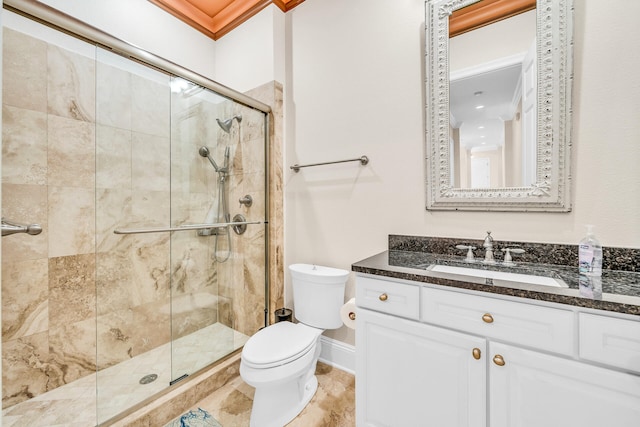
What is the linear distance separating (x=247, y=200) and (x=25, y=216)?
3.96 feet

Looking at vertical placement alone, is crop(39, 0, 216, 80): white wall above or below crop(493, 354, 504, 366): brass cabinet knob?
above

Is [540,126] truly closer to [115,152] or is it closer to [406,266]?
[406,266]

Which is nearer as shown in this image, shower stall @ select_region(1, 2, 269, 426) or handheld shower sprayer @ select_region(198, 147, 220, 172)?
shower stall @ select_region(1, 2, 269, 426)

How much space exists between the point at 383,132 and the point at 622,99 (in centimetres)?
102

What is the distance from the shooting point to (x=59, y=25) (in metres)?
1.18

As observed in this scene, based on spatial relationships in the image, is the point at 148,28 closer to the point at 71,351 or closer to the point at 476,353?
the point at 71,351

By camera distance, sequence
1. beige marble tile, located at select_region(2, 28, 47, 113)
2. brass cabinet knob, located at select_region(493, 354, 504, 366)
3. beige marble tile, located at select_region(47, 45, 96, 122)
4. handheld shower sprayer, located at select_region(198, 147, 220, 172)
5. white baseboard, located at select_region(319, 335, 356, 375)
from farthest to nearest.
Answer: handheld shower sprayer, located at select_region(198, 147, 220, 172) → white baseboard, located at select_region(319, 335, 356, 375) → beige marble tile, located at select_region(47, 45, 96, 122) → beige marble tile, located at select_region(2, 28, 47, 113) → brass cabinet knob, located at select_region(493, 354, 504, 366)

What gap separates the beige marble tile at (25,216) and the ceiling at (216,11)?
1607mm

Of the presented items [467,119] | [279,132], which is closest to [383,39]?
[467,119]

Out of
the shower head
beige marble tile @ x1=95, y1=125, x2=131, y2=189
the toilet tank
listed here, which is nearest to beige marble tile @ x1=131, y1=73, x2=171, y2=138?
beige marble tile @ x1=95, y1=125, x2=131, y2=189

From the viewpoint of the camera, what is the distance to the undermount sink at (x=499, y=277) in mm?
1012

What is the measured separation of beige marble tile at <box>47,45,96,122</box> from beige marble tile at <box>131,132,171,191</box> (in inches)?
11.2

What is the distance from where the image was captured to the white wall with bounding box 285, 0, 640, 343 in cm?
116

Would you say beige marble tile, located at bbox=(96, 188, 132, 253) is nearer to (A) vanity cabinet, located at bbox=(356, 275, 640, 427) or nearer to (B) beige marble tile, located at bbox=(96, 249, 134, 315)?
(B) beige marble tile, located at bbox=(96, 249, 134, 315)
